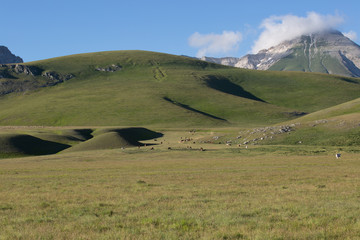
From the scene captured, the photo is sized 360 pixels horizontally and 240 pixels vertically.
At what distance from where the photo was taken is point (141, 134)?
141m

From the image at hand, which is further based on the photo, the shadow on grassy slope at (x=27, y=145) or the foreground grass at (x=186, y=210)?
the shadow on grassy slope at (x=27, y=145)

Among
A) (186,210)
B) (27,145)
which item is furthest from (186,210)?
(27,145)

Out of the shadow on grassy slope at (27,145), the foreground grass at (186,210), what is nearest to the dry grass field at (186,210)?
the foreground grass at (186,210)

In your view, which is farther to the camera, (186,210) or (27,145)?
(27,145)

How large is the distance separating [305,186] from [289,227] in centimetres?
1367

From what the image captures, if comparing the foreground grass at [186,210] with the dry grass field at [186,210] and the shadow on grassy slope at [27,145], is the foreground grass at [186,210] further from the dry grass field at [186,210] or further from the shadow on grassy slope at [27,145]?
the shadow on grassy slope at [27,145]

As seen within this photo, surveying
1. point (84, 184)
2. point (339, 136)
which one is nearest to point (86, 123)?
point (339, 136)

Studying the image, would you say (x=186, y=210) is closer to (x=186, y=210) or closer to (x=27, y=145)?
(x=186, y=210)

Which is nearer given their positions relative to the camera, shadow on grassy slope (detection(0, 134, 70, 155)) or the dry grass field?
the dry grass field

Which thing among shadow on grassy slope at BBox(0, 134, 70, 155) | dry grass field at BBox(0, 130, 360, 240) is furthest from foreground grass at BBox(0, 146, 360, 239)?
shadow on grassy slope at BBox(0, 134, 70, 155)

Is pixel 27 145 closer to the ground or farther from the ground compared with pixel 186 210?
closer to the ground

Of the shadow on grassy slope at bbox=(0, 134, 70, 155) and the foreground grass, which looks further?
the shadow on grassy slope at bbox=(0, 134, 70, 155)

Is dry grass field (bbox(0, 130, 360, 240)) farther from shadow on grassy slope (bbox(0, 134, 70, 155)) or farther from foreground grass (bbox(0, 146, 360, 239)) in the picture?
shadow on grassy slope (bbox(0, 134, 70, 155))

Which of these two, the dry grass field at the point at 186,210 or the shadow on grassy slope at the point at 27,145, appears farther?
the shadow on grassy slope at the point at 27,145
